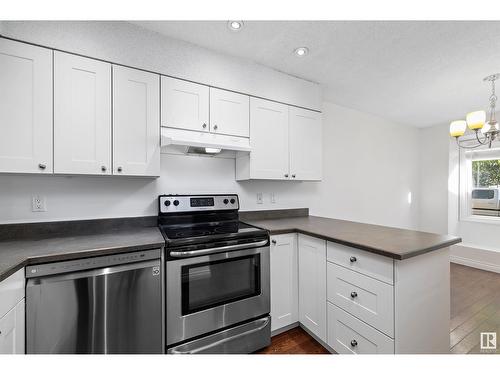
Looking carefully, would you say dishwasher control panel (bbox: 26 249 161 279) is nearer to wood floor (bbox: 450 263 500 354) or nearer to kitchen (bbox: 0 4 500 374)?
kitchen (bbox: 0 4 500 374)

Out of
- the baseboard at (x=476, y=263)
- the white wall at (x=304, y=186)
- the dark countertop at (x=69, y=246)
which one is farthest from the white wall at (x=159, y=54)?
the baseboard at (x=476, y=263)

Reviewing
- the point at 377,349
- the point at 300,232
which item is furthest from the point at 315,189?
the point at 377,349

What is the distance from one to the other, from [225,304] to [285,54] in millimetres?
2143

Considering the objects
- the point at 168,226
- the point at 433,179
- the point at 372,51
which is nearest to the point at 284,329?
the point at 168,226

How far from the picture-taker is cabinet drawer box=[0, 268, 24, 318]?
0.97m

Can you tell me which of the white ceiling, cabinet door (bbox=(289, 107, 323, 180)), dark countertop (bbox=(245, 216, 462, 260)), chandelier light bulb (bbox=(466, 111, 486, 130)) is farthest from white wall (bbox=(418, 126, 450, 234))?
dark countertop (bbox=(245, 216, 462, 260))

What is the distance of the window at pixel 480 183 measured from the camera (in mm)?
3639

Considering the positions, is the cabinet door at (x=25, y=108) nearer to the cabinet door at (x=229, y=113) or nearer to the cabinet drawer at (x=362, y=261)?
the cabinet door at (x=229, y=113)

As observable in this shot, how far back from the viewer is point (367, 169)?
354cm

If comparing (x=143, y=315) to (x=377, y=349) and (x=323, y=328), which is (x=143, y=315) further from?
(x=377, y=349)

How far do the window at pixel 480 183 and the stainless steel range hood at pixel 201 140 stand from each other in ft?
13.6

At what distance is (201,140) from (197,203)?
591 millimetres

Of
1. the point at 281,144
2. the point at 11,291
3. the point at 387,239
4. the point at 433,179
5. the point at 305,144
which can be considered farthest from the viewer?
the point at 433,179

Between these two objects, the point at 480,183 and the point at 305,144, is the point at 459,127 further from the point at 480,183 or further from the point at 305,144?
the point at 480,183
